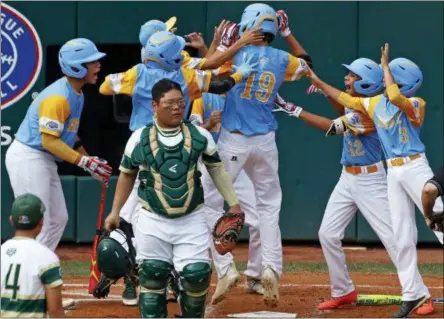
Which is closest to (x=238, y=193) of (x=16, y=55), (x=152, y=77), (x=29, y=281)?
(x=152, y=77)

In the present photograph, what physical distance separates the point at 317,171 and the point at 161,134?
21.2ft

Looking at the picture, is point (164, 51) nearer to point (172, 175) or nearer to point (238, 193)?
point (172, 175)

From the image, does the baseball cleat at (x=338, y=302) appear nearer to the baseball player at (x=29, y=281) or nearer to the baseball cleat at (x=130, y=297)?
the baseball cleat at (x=130, y=297)

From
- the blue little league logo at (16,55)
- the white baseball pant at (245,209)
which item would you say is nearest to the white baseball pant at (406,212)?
the white baseball pant at (245,209)

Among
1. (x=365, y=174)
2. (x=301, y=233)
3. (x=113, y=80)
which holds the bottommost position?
(x=301, y=233)

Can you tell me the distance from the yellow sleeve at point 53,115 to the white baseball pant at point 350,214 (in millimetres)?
2298

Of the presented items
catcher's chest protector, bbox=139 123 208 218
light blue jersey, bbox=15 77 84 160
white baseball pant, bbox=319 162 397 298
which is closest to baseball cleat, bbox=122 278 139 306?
light blue jersey, bbox=15 77 84 160

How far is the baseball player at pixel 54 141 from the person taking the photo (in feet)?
30.5

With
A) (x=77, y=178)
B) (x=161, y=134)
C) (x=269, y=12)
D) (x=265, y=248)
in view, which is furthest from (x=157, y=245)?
(x=77, y=178)

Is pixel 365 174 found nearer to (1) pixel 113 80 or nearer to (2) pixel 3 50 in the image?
(1) pixel 113 80

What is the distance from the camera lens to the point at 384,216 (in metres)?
9.65

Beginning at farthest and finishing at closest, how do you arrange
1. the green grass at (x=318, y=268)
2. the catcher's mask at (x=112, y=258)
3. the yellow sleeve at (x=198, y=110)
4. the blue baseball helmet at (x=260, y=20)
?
the green grass at (x=318, y=268)
the yellow sleeve at (x=198, y=110)
the blue baseball helmet at (x=260, y=20)
the catcher's mask at (x=112, y=258)

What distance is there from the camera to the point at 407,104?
29.9 feet

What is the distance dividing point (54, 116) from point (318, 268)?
4.37 meters
